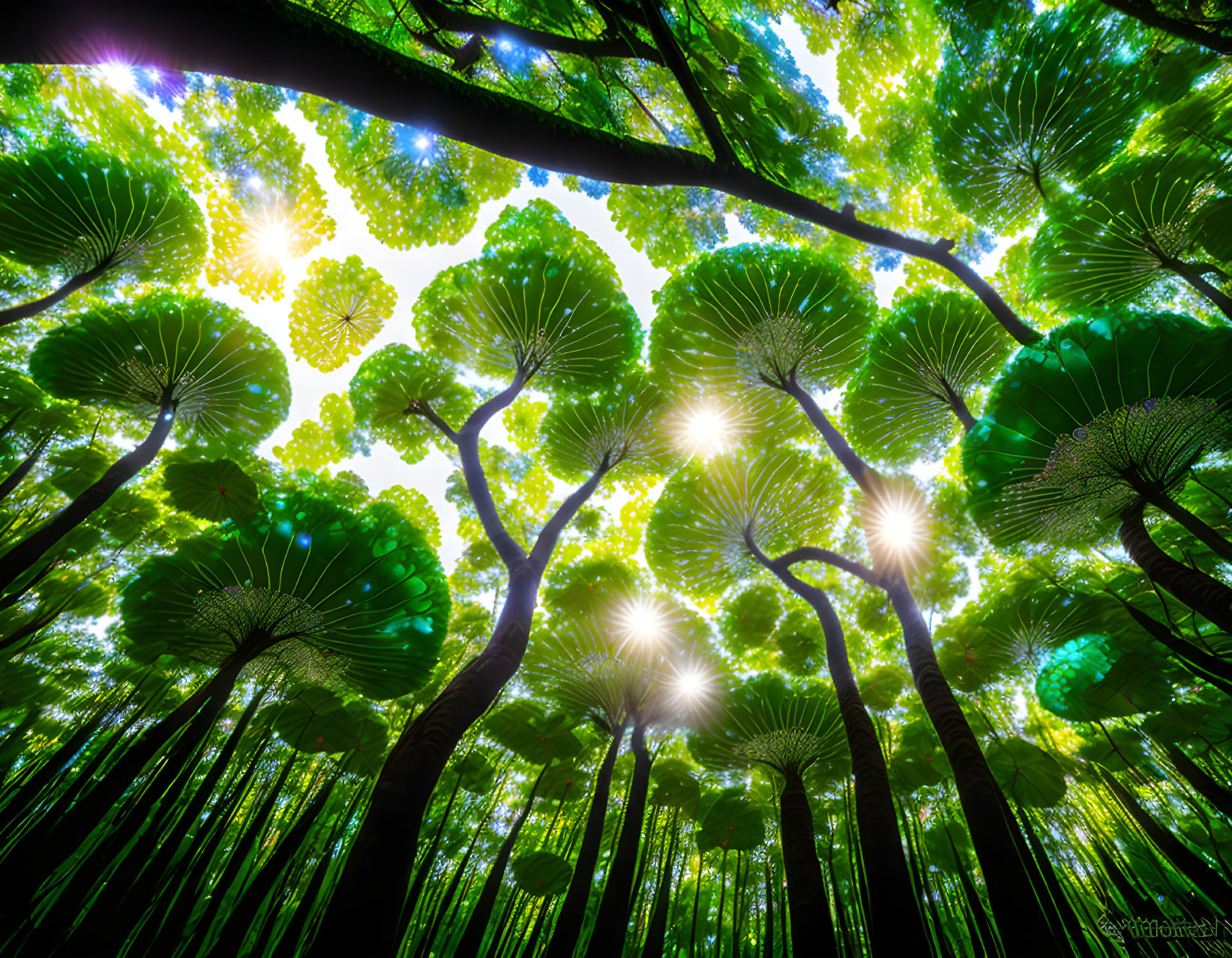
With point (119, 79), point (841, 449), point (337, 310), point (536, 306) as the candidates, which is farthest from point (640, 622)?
point (119, 79)

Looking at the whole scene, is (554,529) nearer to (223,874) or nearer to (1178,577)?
(223,874)

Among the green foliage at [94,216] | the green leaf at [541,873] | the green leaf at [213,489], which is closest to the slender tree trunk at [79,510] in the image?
the green leaf at [213,489]

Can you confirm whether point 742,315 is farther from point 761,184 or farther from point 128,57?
Answer: point 128,57

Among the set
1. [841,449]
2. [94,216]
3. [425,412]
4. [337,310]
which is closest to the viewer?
[94,216]

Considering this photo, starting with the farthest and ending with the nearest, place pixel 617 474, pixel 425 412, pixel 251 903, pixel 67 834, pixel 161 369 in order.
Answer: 1. pixel 617 474
2. pixel 425 412
3. pixel 161 369
4. pixel 251 903
5. pixel 67 834

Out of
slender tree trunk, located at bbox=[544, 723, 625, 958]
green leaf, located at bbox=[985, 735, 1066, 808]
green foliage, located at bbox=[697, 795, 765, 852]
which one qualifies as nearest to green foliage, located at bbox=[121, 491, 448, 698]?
slender tree trunk, located at bbox=[544, 723, 625, 958]

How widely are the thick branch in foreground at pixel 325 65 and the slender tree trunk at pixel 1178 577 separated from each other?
400 cm

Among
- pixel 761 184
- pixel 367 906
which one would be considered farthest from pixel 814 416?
pixel 367 906

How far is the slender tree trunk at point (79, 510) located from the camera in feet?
11.7

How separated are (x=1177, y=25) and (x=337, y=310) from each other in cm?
877

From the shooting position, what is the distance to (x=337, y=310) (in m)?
7.09

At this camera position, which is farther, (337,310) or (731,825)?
(337,310)

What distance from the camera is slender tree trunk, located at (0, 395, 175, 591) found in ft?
11.7

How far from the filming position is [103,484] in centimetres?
464
